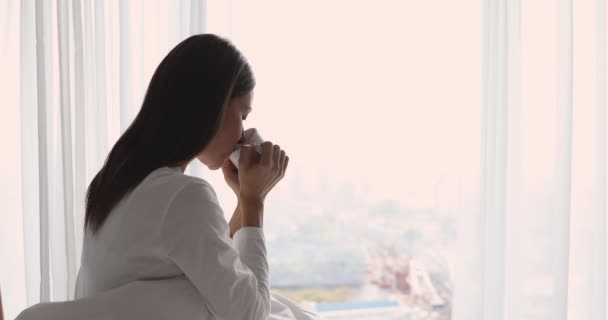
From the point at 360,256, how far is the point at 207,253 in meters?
1.48

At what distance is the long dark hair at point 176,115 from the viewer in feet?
2.76

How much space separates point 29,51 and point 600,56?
156 cm

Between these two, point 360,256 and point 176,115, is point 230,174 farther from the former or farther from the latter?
point 360,256

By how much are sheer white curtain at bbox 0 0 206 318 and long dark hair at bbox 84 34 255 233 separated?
61 cm

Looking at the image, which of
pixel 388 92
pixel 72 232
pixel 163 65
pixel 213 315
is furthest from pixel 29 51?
pixel 388 92

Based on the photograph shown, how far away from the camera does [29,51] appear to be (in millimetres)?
1438

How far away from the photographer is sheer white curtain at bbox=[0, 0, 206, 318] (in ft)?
4.64

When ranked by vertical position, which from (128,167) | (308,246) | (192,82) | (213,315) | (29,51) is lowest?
(308,246)

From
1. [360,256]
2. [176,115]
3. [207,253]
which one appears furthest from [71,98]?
[360,256]

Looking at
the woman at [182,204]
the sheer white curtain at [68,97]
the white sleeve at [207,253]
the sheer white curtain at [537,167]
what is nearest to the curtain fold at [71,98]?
the sheer white curtain at [68,97]

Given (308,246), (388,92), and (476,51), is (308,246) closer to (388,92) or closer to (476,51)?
(388,92)

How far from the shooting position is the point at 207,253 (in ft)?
2.51

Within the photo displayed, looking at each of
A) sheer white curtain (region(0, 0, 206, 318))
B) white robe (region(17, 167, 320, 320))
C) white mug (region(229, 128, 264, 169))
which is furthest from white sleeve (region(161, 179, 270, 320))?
sheer white curtain (region(0, 0, 206, 318))

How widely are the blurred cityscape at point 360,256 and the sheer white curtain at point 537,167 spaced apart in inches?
15.7
